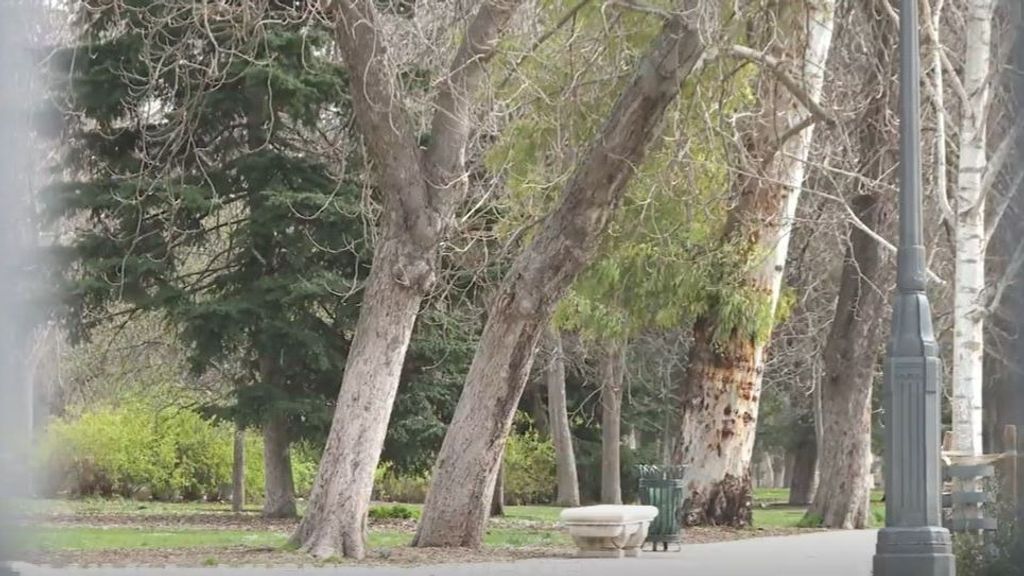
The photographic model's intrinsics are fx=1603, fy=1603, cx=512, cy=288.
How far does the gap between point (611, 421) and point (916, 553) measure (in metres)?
28.8

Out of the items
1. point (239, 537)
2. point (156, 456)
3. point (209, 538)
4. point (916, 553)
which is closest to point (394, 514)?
point (239, 537)

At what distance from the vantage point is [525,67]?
20.8 meters

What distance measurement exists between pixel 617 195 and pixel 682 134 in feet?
4.73

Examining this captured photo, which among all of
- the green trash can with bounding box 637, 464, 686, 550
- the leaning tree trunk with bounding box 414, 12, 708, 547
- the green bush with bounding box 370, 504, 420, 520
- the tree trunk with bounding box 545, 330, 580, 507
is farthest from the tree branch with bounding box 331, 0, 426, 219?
the tree trunk with bounding box 545, 330, 580, 507

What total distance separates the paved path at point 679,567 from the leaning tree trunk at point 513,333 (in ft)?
6.79

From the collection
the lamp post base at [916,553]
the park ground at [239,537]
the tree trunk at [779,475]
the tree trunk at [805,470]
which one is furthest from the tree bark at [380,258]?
the tree trunk at [779,475]

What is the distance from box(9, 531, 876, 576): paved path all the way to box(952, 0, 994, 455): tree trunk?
2.06m

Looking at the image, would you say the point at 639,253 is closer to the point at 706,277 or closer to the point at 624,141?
the point at 706,277

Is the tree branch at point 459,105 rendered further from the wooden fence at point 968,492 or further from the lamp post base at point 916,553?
the lamp post base at point 916,553

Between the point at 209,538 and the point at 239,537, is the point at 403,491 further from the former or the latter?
the point at 209,538

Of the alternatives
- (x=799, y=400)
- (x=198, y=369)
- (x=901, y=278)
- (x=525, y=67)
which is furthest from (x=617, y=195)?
(x=799, y=400)

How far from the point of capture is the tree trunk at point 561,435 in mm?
40719

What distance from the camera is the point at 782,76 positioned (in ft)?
66.0

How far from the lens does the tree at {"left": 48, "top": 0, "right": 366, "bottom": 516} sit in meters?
28.0
